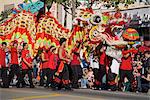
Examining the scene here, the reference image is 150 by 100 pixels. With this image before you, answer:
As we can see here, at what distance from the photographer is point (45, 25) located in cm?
1584

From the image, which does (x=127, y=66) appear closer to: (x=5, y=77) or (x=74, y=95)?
(x=74, y=95)

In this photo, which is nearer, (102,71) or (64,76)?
(64,76)

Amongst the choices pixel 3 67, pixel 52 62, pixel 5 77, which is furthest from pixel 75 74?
pixel 3 67

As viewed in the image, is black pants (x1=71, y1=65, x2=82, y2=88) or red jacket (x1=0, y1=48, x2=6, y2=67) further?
red jacket (x1=0, y1=48, x2=6, y2=67)

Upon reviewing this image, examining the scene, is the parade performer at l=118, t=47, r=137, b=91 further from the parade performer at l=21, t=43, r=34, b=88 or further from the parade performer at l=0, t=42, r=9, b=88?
the parade performer at l=0, t=42, r=9, b=88

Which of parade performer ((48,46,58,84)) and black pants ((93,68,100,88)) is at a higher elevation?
parade performer ((48,46,58,84))

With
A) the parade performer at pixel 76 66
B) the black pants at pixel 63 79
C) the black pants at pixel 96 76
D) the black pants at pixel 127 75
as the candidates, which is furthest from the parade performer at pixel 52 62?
the black pants at pixel 127 75

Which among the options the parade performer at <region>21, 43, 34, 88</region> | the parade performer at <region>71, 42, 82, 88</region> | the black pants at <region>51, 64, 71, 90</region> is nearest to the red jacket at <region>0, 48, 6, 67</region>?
the parade performer at <region>21, 43, 34, 88</region>

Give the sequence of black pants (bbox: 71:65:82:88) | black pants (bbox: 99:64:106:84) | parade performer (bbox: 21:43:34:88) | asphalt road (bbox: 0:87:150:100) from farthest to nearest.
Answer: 1. parade performer (bbox: 21:43:34:88)
2. black pants (bbox: 71:65:82:88)
3. black pants (bbox: 99:64:106:84)
4. asphalt road (bbox: 0:87:150:100)

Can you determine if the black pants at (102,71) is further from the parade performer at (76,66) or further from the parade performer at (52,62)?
the parade performer at (52,62)

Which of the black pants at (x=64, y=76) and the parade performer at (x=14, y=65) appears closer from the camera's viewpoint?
the black pants at (x=64, y=76)

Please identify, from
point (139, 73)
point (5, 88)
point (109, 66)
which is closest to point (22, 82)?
point (5, 88)

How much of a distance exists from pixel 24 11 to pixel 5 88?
3242mm

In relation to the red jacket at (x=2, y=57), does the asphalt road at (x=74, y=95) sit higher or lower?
lower
